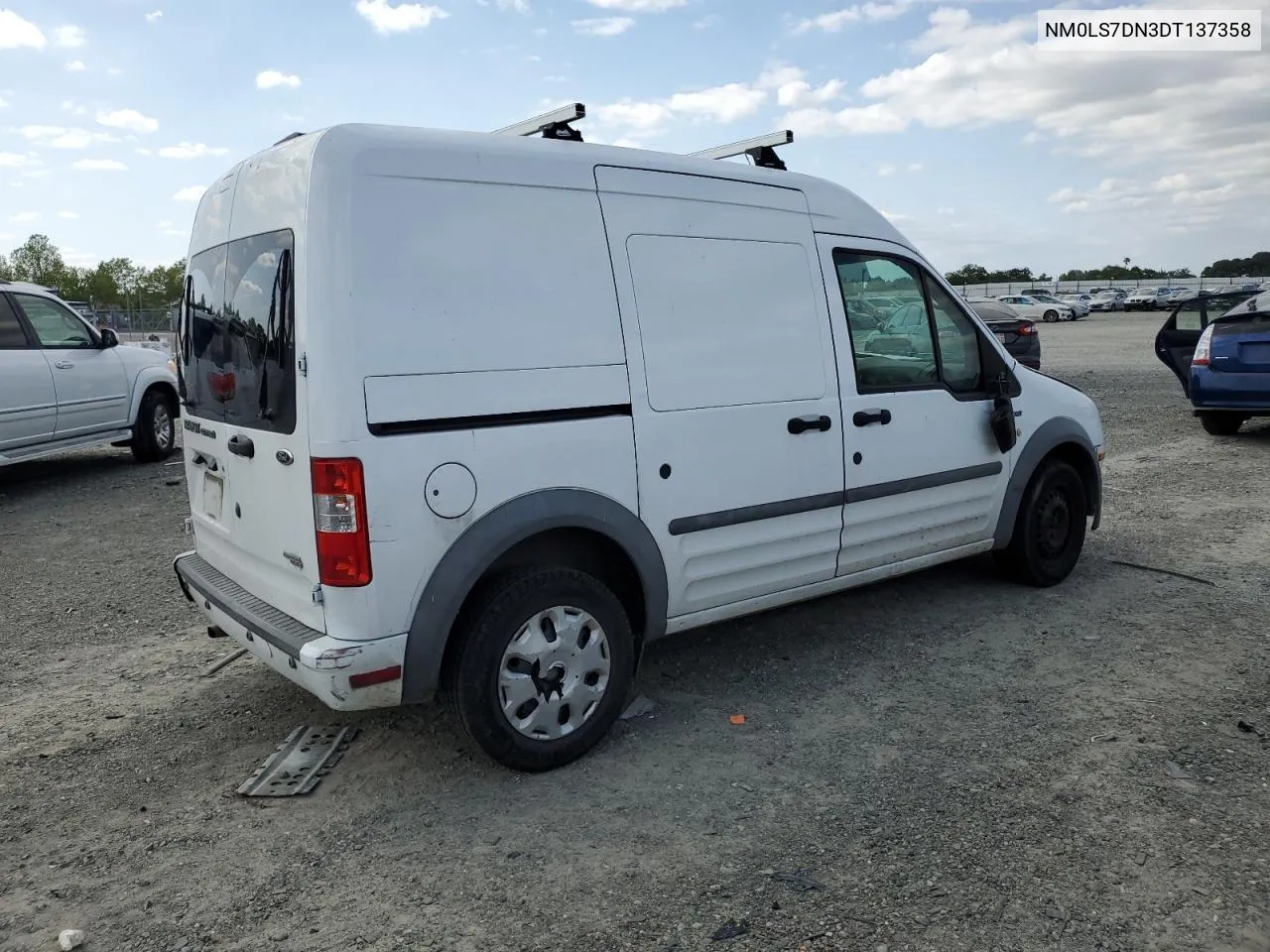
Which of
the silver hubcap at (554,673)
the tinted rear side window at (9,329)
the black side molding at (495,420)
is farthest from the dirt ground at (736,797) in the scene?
the tinted rear side window at (9,329)

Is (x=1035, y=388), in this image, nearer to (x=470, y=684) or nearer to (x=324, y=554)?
(x=470, y=684)

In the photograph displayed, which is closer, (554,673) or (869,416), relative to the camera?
(554,673)

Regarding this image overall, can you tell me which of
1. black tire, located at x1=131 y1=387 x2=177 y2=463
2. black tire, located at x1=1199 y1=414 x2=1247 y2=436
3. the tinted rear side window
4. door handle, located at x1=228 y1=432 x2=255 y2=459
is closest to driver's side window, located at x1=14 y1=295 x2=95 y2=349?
the tinted rear side window

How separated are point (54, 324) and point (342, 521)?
315 inches

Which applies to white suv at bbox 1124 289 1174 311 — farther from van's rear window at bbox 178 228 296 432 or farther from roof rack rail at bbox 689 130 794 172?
van's rear window at bbox 178 228 296 432

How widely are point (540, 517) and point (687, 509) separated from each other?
0.71 meters

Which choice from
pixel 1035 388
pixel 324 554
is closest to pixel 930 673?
pixel 1035 388

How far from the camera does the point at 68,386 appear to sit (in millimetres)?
9422

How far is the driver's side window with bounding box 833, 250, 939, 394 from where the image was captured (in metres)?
4.56

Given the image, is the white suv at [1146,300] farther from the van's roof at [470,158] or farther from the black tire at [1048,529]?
the van's roof at [470,158]

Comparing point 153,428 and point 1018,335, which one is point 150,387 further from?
point 1018,335

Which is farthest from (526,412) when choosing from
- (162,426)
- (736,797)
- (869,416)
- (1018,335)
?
(1018,335)

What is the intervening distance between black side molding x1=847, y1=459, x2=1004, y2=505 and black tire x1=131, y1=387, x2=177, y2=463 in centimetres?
848

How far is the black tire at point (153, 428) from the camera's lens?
34.3 feet
